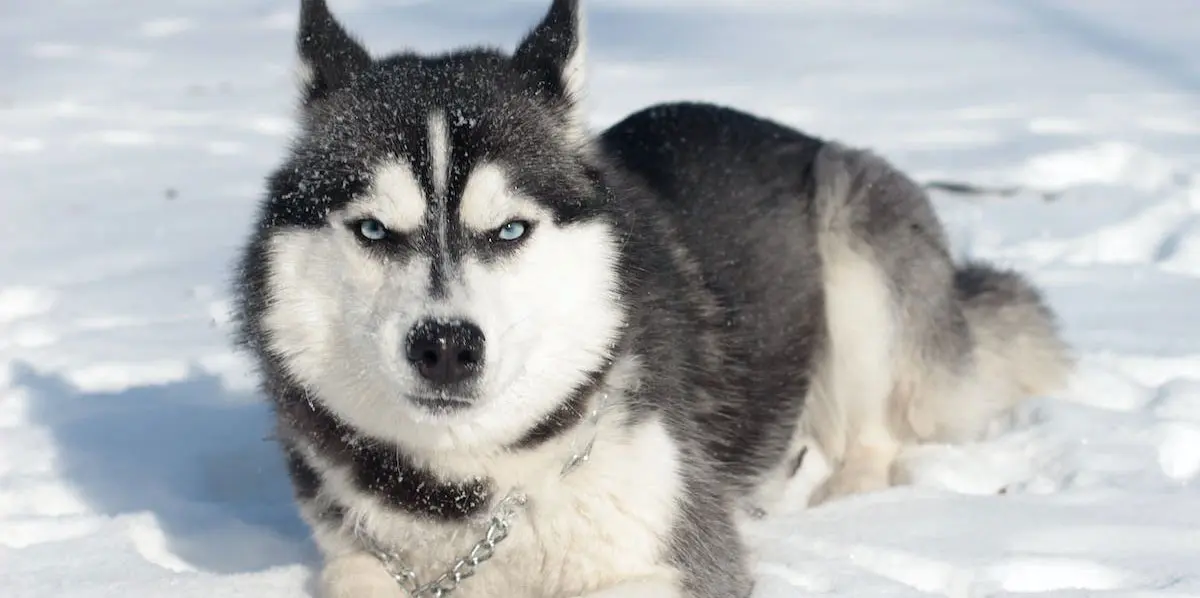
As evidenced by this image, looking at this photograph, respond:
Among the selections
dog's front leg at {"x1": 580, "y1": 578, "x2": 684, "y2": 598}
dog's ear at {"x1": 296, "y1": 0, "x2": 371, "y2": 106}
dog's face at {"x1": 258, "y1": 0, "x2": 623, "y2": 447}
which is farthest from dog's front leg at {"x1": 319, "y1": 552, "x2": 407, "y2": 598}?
dog's ear at {"x1": 296, "y1": 0, "x2": 371, "y2": 106}

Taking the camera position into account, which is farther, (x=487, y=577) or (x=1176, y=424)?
(x=1176, y=424)

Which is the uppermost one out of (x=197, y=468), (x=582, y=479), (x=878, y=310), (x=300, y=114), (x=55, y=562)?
(x=300, y=114)

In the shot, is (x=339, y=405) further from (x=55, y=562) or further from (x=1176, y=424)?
(x=1176, y=424)

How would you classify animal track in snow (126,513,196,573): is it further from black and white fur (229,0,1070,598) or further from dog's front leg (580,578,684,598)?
dog's front leg (580,578,684,598)

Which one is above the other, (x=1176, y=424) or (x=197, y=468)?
(x=1176, y=424)

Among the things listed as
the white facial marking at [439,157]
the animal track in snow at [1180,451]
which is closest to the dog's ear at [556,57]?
the white facial marking at [439,157]

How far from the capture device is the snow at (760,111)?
341cm

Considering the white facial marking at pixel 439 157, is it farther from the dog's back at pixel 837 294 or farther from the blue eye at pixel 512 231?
the dog's back at pixel 837 294

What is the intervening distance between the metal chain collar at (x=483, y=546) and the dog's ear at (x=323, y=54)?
938mm

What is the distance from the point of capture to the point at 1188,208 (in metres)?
6.11

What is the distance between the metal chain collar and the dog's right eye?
1.96 ft

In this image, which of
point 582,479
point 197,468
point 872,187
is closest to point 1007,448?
point 872,187

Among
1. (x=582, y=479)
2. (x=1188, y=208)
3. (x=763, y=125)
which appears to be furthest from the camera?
(x=1188, y=208)

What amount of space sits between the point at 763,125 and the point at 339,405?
6.47 feet
